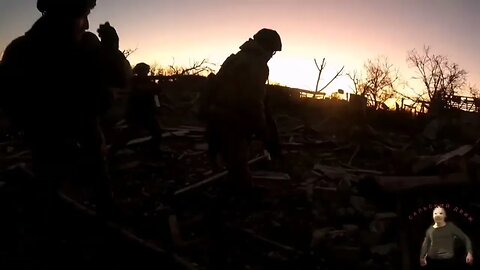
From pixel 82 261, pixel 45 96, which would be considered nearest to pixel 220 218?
pixel 82 261

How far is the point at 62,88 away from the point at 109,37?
2.18 ft

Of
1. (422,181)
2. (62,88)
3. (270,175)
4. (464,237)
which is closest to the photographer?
(464,237)

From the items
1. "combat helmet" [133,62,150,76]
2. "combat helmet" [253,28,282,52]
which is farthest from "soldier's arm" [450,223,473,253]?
"combat helmet" [133,62,150,76]

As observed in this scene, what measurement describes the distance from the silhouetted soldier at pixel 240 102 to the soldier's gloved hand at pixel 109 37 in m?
2.21

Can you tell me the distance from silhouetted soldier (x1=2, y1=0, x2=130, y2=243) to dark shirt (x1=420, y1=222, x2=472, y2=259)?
2697 millimetres

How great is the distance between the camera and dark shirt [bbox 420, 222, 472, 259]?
369cm

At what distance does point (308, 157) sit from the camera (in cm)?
1141

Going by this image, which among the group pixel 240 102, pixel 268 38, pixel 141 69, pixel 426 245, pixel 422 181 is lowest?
pixel 426 245

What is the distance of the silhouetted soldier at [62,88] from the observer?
12.5 feet

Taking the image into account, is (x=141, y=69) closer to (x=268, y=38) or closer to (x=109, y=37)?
(x=268, y=38)

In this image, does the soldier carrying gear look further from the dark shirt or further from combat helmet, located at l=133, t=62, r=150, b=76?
combat helmet, located at l=133, t=62, r=150, b=76

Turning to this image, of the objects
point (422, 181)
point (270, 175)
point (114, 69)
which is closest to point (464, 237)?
point (422, 181)

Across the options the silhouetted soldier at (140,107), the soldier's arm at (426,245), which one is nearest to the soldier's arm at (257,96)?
the soldier's arm at (426,245)

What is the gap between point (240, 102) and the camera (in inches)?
250
